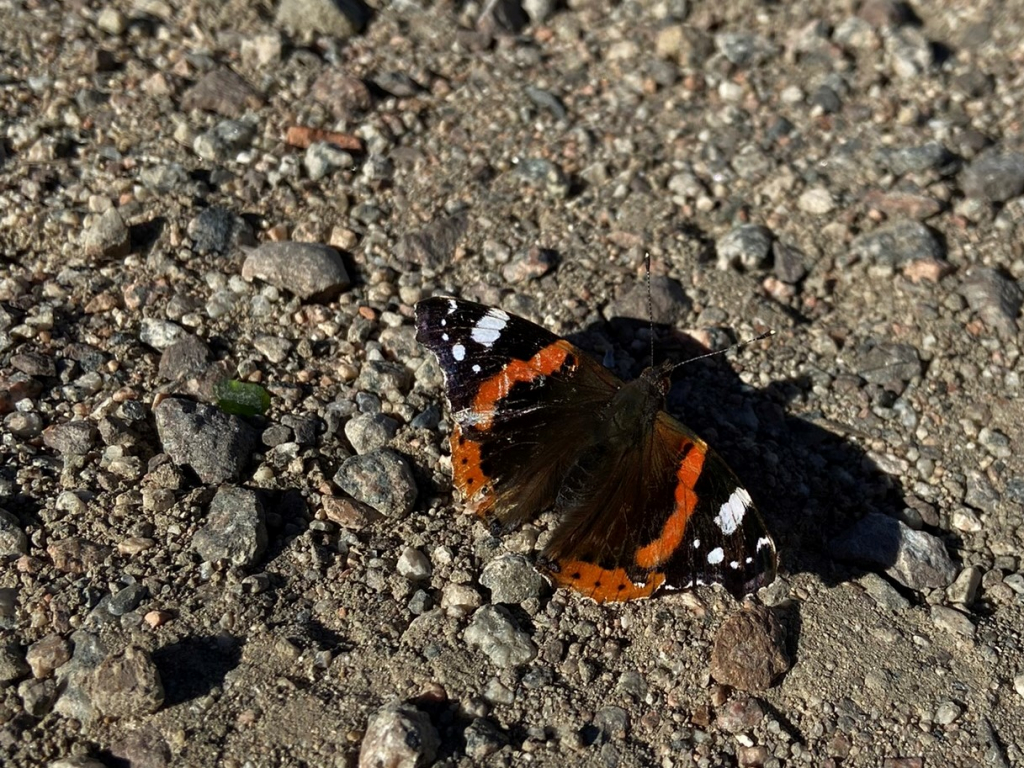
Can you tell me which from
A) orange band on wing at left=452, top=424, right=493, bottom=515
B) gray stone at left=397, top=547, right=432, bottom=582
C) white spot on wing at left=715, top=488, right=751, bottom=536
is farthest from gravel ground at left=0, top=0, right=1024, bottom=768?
white spot on wing at left=715, top=488, right=751, bottom=536

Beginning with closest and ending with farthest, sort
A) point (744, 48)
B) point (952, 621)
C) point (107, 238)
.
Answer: point (952, 621) → point (107, 238) → point (744, 48)

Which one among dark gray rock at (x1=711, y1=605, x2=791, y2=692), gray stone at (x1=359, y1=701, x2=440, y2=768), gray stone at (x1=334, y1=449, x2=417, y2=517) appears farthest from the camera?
gray stone at (x1=334, y1=449, x2=417, y2=517)

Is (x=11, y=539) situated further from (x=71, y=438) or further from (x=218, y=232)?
(x=218, y=232)

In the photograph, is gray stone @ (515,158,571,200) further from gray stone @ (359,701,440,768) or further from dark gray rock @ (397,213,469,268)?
gray stone @ (359,701,440,768)

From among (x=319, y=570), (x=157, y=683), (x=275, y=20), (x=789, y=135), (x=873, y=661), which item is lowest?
(x=873, y=661)

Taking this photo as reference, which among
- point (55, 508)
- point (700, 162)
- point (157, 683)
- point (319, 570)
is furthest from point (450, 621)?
point (700, 162)

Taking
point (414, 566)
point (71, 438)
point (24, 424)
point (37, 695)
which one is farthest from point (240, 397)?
point (37, 695)

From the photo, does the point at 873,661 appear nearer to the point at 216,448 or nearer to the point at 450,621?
the point at 450,621
